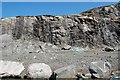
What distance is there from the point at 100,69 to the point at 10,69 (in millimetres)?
7366

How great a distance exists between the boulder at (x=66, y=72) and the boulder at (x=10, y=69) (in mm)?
3334

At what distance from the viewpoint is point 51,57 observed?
1336 inches

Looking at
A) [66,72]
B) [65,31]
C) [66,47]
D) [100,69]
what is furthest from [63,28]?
[66,72]

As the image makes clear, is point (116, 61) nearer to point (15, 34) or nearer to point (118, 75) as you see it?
point (118, 75)

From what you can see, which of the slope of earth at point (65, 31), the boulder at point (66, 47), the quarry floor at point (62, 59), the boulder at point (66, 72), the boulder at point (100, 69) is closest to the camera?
the boulder at point (66, 72)

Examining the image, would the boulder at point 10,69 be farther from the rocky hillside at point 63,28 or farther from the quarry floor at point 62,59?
the rocky hillside at point 63,28

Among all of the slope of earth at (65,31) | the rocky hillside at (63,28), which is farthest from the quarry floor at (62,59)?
the rocky hillside at (63,28)

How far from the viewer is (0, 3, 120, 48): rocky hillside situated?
156 ft

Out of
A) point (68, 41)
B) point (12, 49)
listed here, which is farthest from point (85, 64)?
point (68, 41)

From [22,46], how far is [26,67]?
12.4 m

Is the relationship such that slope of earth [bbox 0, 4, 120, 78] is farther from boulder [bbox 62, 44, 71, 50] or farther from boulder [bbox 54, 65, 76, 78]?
boulder [bbox 54, 65, 76, 78]

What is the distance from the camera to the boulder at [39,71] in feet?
88.9

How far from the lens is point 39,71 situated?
27391 mm

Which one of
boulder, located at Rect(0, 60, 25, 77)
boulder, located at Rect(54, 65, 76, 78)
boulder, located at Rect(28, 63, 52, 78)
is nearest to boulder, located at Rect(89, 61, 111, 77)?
boulder, located at Rect(54, 65, 76, 78)
